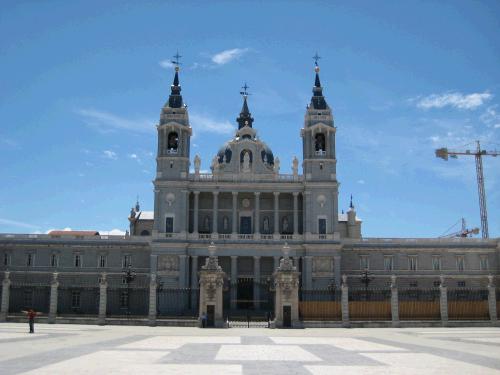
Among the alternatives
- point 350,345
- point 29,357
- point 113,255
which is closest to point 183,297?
point 113,255

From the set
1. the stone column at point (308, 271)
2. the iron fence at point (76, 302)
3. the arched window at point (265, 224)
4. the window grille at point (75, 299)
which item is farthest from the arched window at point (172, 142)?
the stone column at point (308, 271)

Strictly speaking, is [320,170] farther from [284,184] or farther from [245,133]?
[245,133]

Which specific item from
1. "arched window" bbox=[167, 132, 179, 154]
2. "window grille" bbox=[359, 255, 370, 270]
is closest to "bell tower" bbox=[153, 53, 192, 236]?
"arched window" bbox=[167, 132, 179, 154]

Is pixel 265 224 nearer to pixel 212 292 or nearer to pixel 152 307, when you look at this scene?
pixel 212 292

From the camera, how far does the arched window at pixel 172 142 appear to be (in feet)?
237

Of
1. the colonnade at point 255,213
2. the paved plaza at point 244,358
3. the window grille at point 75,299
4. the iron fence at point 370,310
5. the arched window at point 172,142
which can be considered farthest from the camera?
the arched window at point 172,142

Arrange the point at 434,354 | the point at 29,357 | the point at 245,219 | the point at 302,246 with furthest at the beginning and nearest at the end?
the point at 245,219
the point at 302,246
the point at 434,354
the point at 29,357

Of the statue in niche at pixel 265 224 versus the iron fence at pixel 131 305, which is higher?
the statue in niche at pixel 265 224

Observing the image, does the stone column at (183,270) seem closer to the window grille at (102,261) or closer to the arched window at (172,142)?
the window grille at (102,261)

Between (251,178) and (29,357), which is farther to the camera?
(251,178)

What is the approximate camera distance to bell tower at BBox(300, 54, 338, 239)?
7081cm

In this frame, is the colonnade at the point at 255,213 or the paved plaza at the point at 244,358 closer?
the paved plaza at the point at 244,358

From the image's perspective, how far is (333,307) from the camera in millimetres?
42969

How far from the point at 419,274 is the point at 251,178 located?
934 inches
